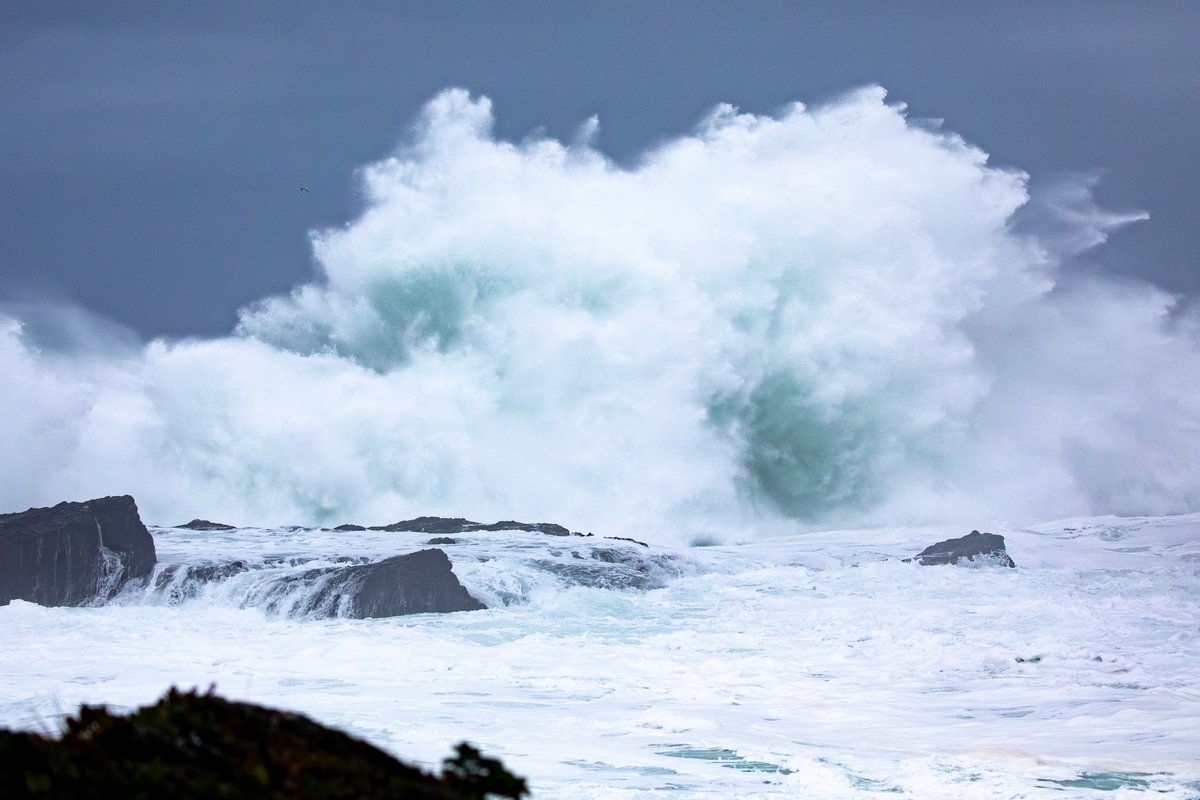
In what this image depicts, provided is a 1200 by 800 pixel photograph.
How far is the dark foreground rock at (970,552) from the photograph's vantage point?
130ft


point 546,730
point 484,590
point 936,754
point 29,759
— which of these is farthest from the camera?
point 484,590

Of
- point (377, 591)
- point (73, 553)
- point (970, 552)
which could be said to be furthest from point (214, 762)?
point (970, 552)

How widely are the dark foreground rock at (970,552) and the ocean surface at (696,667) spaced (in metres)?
1.09

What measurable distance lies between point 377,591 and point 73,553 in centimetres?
814

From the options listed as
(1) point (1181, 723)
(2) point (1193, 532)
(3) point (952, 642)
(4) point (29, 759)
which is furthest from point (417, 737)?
(2) point (1193, 532)

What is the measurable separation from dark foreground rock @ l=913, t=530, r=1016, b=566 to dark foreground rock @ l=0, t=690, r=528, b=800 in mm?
37280

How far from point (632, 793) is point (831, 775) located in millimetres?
2374

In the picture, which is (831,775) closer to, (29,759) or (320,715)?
(320,715)

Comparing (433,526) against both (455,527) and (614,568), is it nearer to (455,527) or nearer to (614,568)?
(455,527)

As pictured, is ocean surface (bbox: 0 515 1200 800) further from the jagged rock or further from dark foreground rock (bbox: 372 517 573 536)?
dark foreground rock (bbox: 372 517 573 536)

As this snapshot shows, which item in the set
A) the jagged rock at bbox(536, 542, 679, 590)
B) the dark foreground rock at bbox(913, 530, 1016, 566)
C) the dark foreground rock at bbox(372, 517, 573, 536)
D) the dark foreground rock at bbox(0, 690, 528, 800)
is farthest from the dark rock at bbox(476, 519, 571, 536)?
the dark foreground rock at bbox(0, 690, 528, 800)

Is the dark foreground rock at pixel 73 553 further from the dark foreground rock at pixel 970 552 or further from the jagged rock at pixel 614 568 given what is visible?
the dark foreground rock at pixel 970 552

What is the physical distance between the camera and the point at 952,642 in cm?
2384

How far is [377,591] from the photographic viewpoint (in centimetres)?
2798
